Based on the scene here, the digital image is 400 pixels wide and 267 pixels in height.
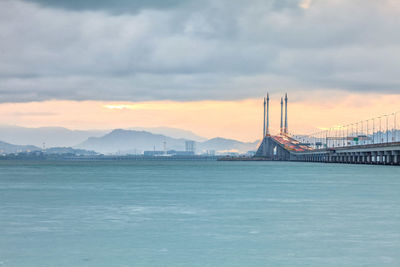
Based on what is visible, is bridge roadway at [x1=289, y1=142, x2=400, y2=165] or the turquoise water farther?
bridge roadway at [x1=289, y1=142, x2=400, y2=165]

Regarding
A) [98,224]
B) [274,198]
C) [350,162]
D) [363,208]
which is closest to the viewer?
[98,224]

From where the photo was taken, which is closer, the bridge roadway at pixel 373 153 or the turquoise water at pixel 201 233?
the turquoise water at pixel 201 233

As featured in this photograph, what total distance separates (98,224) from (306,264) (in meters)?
10.7

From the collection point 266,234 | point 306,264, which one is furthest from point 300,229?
point 306,264

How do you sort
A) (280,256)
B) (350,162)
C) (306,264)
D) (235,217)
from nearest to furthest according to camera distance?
1. (306,264)
2. (280,256)
3. (235,217)
4. (350,162)

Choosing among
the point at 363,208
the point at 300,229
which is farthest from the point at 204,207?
the point at 300,229

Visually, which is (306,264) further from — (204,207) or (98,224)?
(204,207)

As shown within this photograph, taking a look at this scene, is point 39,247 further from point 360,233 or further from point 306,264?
point 360,233

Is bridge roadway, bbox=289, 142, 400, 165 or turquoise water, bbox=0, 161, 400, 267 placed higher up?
bridge roadway, bbox=289, 142, 400, 165

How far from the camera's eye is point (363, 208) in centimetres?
3133

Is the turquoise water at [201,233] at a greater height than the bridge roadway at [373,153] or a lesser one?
lesser

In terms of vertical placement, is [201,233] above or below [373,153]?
below

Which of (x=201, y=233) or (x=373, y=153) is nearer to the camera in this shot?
(x=201, y=233)

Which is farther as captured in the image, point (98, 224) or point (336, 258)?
point (98, 224)
